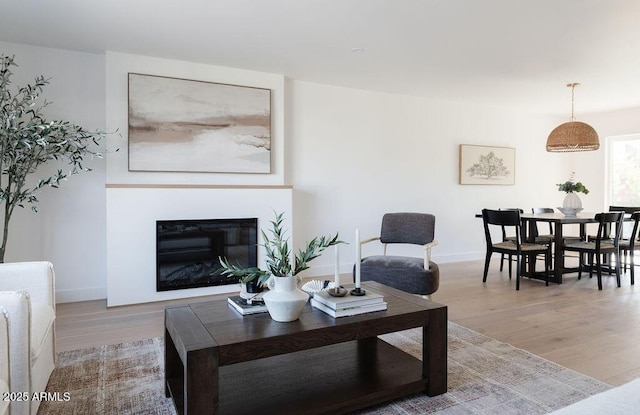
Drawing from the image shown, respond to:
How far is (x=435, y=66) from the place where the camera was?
4.38 meters

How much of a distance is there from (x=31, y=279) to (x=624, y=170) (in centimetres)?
804

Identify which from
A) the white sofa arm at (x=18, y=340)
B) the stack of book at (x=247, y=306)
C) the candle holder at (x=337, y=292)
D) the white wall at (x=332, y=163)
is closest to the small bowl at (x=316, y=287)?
the candle holder at (x=337, y=292)

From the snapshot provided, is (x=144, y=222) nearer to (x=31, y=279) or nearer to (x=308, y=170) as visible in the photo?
(x=31, y=279)

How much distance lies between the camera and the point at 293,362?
2184mm

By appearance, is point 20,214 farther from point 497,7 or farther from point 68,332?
point 497,7

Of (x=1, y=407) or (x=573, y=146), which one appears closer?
(x=1, y=407)

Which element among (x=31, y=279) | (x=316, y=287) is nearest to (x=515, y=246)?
(x=316, y=287)

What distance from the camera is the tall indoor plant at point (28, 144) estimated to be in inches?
125

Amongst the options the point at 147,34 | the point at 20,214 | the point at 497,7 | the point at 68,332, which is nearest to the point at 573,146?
the point at 497,7

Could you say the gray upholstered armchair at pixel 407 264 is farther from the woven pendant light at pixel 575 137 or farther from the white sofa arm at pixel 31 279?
the white sofa arm at pixel 31 279

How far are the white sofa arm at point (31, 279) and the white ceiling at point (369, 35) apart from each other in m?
1.93

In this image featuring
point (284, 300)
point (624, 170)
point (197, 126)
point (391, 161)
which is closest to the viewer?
point (284, 300)

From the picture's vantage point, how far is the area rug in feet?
6.38

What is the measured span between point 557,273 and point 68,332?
16.1ft
